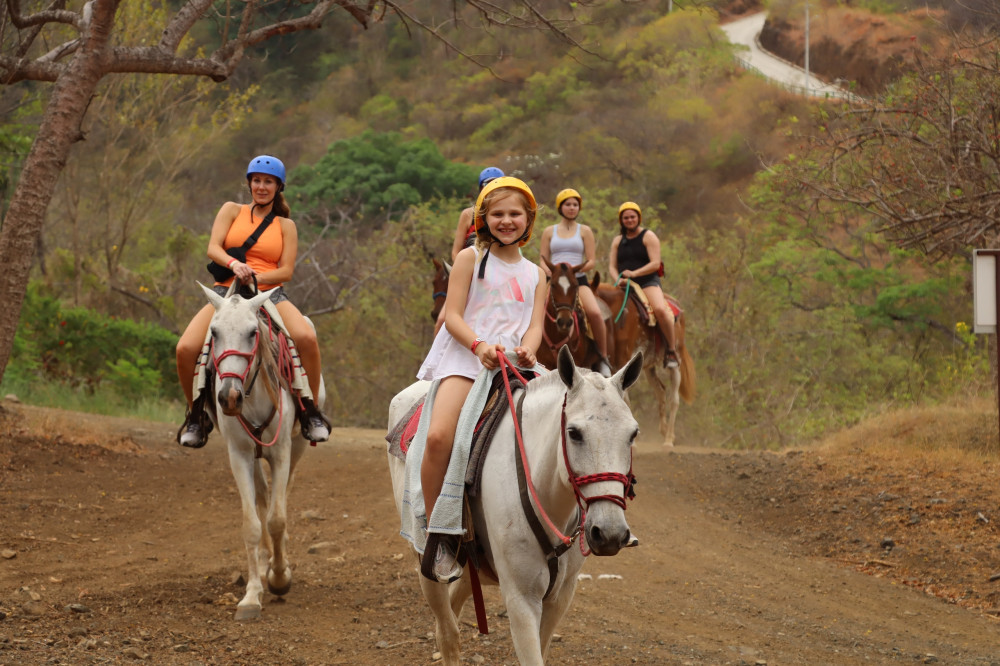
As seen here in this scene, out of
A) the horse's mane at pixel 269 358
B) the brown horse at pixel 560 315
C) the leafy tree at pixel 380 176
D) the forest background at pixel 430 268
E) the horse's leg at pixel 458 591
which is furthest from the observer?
the leafy tree at pixel 380 176

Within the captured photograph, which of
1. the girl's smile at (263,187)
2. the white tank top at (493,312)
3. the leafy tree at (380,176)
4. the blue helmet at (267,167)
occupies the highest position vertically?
the leafy tree at (380,176)

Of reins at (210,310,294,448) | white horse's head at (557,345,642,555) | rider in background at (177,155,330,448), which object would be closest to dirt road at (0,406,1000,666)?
reins at (210,310,294,448)

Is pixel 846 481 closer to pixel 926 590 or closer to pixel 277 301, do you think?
pixel 926 590

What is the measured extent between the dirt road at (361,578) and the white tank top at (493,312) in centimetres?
214

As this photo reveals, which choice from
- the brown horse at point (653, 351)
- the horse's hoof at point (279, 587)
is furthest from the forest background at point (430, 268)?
the horse's hoof at point (279, 587)

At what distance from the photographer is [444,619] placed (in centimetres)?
499

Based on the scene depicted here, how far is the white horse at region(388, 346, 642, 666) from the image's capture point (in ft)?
12.1

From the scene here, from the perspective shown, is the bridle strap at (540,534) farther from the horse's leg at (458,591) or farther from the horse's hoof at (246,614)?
the horse's hoof at (246,614)

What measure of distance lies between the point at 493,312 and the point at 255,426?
305 centimetres

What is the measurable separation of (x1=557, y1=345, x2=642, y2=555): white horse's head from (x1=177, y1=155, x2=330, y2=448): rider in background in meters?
4.00

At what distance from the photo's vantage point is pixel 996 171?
36.5 feet

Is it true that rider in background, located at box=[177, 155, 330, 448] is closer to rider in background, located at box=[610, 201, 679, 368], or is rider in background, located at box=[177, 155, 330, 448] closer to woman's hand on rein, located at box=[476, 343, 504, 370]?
woman's hand on rein, located at box=[476, 343, 504, 370]

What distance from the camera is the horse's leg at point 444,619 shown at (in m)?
4.90

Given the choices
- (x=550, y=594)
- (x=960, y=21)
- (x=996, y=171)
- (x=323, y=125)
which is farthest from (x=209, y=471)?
(x=323, y=125)
